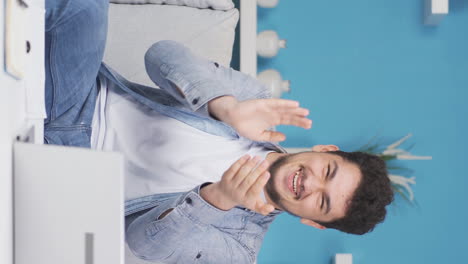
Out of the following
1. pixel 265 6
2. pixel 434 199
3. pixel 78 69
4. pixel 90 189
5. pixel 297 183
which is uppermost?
pixel 265 6

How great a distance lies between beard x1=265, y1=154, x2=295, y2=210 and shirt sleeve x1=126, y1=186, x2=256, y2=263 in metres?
0.14

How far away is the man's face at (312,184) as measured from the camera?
54.4 inches

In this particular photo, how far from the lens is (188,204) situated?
50.8 inches

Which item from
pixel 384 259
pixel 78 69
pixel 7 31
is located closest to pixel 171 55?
pixel 78 69

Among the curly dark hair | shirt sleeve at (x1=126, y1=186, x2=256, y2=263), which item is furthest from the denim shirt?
the curly dark hair

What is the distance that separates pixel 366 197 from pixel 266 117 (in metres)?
0.49

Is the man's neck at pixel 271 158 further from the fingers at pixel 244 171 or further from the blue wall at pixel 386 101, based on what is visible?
the blue wall at pixel 386 101

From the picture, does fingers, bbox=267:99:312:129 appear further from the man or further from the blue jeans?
the blue jeans

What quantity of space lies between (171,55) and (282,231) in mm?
→ 900

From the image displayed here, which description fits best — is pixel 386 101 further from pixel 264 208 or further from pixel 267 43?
pixel 264 208

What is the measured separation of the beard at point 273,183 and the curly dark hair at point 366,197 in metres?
0.13

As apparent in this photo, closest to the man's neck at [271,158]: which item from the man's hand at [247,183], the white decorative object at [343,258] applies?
the man's hand at [247,183]

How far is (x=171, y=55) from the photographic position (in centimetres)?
138

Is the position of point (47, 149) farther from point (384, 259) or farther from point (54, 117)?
point (384, 259)
